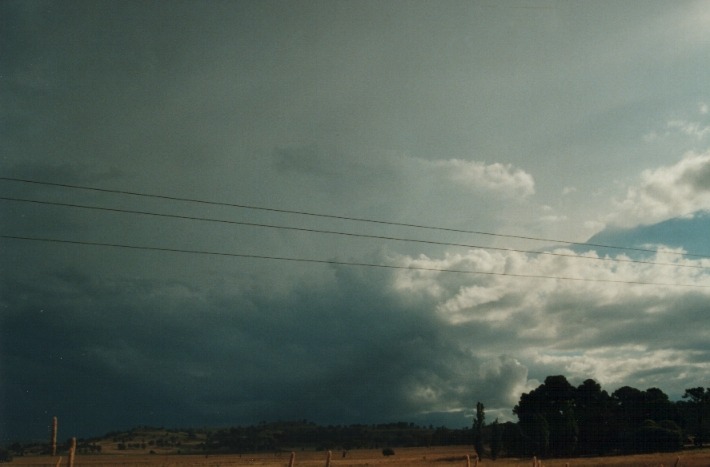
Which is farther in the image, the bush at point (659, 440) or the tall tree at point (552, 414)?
the tall tree at point (552, 414)

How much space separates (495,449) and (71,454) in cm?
10421

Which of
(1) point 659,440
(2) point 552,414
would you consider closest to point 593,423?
(2) point 552,414

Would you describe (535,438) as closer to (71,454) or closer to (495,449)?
(495,449)

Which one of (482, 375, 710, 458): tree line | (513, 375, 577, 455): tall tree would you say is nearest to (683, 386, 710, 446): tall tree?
(482, 375, 710, 458): tree line

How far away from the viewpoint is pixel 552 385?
11925cm

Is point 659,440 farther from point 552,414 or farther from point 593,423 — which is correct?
point 552,414

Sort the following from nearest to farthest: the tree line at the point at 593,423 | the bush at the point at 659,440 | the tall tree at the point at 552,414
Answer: the bush at the point at 659,440 < the tree line at the point at 593,423 < the tall tree at the point at 552,414

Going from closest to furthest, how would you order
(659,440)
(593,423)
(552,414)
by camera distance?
(659,440)
(593,423)
(552,414)

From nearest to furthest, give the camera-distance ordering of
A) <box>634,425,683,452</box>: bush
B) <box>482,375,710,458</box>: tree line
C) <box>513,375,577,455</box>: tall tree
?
<box>634,425,683,452</box>: bush → <box>482,375,710,458</box>: tree line → <box>513,375,577,455</box>: tall tree

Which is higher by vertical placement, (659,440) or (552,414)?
(552,414)

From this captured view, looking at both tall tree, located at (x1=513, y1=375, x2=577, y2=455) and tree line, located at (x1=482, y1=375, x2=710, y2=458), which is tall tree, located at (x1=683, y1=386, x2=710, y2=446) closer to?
tree line, located at (x1=482, y1=375, x2=710, y2=458)

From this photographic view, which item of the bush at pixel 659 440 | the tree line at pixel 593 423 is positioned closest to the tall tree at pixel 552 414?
the tree line at pixel 593 423

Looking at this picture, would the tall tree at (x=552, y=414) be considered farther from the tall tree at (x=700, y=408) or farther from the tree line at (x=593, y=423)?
the tall tree at (x=700, y=408)

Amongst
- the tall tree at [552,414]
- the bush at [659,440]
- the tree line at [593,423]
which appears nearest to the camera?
the bush at [659,440]
